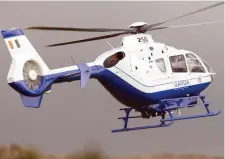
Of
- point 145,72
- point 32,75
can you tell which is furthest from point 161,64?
point 32,75

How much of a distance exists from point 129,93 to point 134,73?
79 centimetres

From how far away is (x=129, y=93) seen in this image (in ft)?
103

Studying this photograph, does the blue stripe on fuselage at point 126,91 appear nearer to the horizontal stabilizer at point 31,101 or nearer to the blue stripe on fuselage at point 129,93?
the blue stripe on fuselage at point 129,93

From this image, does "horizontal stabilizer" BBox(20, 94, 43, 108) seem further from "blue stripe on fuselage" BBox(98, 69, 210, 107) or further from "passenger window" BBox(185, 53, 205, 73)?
"passenger window" BBox(185, 53, 205, 73)

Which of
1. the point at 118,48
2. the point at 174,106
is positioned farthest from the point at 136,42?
the point at 174,106

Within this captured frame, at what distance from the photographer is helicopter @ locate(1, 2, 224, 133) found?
29.5 m

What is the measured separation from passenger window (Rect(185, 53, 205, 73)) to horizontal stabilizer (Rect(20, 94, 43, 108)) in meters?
6.26

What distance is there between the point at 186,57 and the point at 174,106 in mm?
2023

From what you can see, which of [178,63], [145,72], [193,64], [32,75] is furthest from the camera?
[193,64]

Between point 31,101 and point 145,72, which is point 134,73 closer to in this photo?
point 145,72

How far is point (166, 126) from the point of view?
1232 inches

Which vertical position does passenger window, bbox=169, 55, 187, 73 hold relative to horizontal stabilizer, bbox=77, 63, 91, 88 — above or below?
above

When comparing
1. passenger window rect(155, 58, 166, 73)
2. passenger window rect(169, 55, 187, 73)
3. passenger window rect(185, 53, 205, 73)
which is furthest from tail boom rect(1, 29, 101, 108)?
passenger window rect(185, 53, 205, 73)

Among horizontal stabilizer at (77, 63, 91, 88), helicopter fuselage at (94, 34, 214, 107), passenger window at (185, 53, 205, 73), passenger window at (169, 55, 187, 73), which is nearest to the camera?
horizontal stabilizer at (77, 63, 91, 88)
